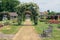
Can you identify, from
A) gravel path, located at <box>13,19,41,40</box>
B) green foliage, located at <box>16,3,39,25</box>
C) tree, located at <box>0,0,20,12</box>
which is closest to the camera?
gravel path, located at <box>13,19,41,40</box>

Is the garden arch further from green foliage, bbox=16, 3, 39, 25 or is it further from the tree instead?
the tree

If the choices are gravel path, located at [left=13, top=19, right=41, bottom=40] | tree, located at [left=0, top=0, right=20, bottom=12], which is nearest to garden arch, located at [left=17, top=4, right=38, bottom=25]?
gravel path, located at [left=13, top=19, right=41, bottom=40]

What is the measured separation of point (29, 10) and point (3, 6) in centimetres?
6702

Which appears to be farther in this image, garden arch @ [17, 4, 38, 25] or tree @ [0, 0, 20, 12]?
tree @ [0, 0, 20, 12]

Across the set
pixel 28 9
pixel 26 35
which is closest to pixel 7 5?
pixel 28 9

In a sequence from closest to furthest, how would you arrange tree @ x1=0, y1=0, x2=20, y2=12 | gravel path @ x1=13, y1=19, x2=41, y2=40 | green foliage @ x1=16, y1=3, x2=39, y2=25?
gravel path @ x1=13, y1=19, x2=41, y2=40, green foliage @ x1=16, y1=3, x2=39, y2=25, tree @ x1=0, y1=0, x2=20, y2=12

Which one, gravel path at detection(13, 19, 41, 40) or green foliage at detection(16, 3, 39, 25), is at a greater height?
green foliage at detection(16, 3, 39, 25)

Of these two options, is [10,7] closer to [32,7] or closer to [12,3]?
[12,3]

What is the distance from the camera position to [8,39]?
18.0 metres

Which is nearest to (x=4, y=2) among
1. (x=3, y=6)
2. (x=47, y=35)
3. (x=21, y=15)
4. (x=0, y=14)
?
(x=3, y=6)

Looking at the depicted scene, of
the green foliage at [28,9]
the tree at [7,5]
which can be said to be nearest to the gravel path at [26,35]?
the green foliage at [28,9]

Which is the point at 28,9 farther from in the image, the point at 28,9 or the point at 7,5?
the point at 7,5

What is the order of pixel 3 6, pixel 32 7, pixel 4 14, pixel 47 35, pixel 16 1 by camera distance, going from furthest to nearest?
pixel 16 1
pixel 3 6
pixel 4 14
pixel 32 7
pixel 47 35

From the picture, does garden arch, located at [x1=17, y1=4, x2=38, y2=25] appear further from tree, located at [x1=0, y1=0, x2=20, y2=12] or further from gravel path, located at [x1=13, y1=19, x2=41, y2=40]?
tree, located at [x1=0, y1=0, x2=20, y2=12]
